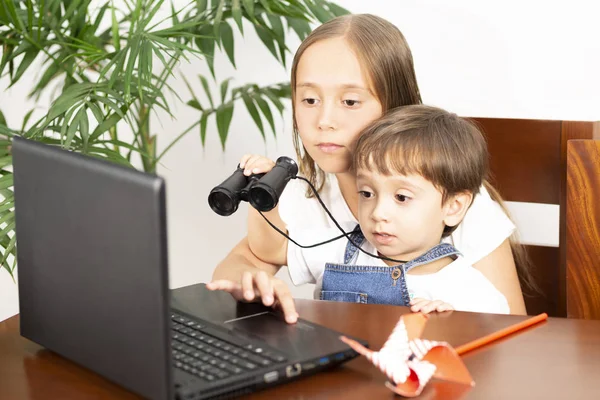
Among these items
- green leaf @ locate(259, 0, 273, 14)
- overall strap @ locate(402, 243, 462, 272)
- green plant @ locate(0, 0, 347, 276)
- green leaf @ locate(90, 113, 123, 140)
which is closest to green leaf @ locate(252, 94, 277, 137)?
green plant @ locate(0, 0, 347, 276)

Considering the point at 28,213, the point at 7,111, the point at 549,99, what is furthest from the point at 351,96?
the point at 7,111

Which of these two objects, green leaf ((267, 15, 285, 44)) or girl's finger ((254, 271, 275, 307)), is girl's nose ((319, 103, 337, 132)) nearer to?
girl's finger ((254, 271, 275, 307))

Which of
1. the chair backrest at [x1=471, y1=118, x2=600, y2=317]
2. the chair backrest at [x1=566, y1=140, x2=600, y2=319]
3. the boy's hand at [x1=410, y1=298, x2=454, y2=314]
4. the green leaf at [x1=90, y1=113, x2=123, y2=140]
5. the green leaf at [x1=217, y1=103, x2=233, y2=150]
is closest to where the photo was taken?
the boy's hand at [x1=410, y1=298, x2=454, y2=314]

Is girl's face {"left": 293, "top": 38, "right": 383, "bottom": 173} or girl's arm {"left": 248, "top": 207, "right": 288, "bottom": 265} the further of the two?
girl's arm {"left": 248, "top": 207, "right": 288, "bottom": 265}

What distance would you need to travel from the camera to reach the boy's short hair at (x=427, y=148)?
58.1 inches

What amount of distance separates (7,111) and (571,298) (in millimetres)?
2253

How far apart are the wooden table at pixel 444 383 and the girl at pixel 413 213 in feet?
0.90

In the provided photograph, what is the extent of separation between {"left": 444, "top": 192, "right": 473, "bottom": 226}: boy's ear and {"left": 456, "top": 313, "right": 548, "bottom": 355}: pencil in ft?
1.37

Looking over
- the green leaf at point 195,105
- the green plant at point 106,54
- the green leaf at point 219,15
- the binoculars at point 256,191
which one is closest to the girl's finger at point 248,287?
the binoculars at point 256,191

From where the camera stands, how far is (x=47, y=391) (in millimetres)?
962

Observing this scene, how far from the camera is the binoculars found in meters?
1.29

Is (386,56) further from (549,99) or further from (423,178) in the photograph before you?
(549,99)

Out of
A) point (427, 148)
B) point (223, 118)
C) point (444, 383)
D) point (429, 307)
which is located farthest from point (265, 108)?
point (444, 383)

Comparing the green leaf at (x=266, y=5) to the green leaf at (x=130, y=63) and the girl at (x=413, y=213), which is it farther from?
the girl at (x=413, y=213)
